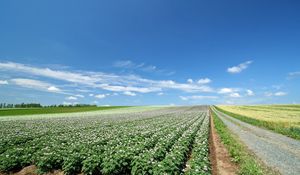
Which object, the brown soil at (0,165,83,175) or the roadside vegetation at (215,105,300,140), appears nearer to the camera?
the brown soil at (0,165,83,175)

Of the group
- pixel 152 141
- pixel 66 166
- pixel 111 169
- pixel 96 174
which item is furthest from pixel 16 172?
pixel 152 141

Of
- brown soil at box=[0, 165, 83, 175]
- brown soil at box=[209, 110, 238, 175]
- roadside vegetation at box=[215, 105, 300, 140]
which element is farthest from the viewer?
roadside vegetation at box=[215, 105, 300, 140]

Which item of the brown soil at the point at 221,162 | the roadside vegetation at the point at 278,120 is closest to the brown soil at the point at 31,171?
the brown soil at the point at 221,162

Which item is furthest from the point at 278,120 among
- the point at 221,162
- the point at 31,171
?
the point at 31,171

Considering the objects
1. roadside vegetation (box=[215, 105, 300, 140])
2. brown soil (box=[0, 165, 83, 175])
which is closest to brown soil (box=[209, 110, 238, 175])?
brown soil (box=[0, 165, 83, 175])

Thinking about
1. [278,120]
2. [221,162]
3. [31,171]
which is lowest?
[221,162]

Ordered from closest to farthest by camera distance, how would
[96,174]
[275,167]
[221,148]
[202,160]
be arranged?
1. [96,174]
2. [202,160]
3. [275,167]
4. [221,148]

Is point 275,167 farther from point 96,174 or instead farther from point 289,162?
point 96,174

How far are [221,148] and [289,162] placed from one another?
16.4 feet

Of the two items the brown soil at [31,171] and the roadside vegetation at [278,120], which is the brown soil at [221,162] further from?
the roadside vegetation at [278,120]

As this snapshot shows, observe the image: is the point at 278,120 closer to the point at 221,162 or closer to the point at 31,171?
the point at 221,162

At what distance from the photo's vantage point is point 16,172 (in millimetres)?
11281

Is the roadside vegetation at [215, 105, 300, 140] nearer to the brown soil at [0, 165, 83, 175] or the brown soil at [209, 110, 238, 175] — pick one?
the brown soil at [209, 110, 238, 175]

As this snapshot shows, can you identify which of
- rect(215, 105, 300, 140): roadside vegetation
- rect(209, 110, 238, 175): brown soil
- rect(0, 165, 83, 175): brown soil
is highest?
rect(215, 105, 300, 140): roadside vegetation
